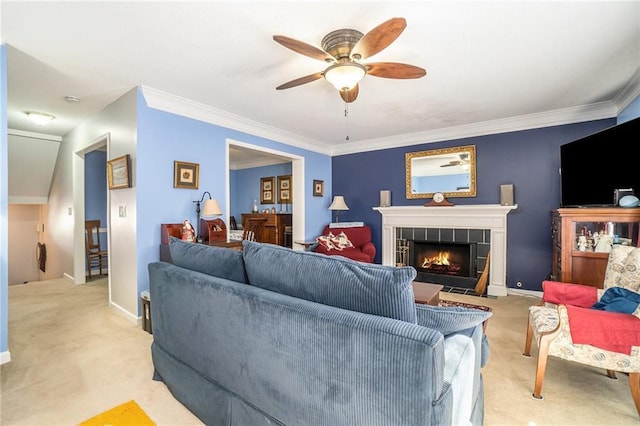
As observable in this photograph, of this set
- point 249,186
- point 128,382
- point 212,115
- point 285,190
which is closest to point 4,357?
point 128,382

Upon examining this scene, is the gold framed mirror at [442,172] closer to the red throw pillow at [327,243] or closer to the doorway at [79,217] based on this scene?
the red throw pillow at [327,243]

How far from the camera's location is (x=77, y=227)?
180 inches

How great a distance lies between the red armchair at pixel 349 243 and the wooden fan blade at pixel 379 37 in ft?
10.3

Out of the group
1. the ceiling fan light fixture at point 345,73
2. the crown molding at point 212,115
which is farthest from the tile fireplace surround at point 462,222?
the ceiling fan light fixture at point 345,73

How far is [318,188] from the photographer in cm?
564

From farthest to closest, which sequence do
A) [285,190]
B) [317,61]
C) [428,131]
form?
[285,190] → [428,131] → [317,61]

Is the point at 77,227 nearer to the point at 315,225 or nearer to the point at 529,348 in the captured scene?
the point at 315,225

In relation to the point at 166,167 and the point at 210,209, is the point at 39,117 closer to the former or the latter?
the point at 166,167

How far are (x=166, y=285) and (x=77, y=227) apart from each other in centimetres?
384

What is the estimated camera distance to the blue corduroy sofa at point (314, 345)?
3.15 ft

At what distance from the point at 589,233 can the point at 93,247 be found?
22.6 feet

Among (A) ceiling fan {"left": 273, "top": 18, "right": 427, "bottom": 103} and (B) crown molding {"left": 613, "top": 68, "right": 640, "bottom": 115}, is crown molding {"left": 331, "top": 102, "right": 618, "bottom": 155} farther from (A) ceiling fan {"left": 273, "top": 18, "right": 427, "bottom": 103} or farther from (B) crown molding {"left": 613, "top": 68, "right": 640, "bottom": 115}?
(A) ceiling fan {"left": 273, "top": 18, "right": 427, "bottom": 103}

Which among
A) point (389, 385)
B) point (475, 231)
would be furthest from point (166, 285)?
point (475, 231)

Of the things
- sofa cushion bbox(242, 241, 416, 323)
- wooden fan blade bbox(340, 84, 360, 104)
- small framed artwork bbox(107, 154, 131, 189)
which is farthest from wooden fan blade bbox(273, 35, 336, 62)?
small framed artwork bbox(107, 154, 131, 189)
